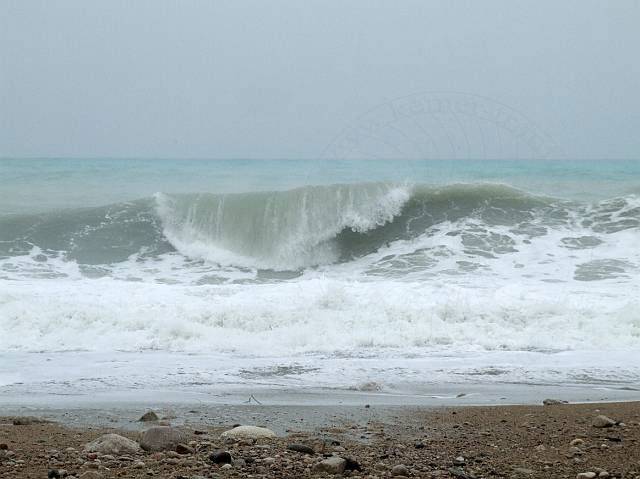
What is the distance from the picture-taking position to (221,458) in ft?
13.2

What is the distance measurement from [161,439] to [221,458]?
57cm

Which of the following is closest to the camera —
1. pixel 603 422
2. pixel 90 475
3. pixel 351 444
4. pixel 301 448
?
pixel 90 475

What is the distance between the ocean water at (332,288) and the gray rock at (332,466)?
2.92m

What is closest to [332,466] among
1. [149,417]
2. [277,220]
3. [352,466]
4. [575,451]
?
[352,466]

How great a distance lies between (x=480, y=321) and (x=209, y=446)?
604 cm

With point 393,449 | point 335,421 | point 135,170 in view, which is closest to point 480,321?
point 335,421

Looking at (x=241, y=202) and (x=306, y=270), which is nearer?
(x=306, y=270)

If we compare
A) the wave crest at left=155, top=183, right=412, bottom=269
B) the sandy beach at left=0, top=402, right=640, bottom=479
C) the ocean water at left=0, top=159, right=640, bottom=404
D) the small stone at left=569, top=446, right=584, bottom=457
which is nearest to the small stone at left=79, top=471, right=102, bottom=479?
the sandy beach at left=0, top=402, right=640, bottom=479

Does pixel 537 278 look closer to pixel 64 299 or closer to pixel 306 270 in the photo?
pixel 306 270

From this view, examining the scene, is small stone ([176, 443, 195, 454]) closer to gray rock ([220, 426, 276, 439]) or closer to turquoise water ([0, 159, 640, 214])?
gray rock ([220, 426, 276, 439])

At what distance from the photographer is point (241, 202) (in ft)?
62.5

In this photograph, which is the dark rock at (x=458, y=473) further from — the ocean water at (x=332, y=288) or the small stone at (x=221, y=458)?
the ocean water at (x=332, y=288)

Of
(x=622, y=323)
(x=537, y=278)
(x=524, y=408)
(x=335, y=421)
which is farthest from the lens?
(x=537, y=278)

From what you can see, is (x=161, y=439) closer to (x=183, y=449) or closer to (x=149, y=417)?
(x=183, y=449)
